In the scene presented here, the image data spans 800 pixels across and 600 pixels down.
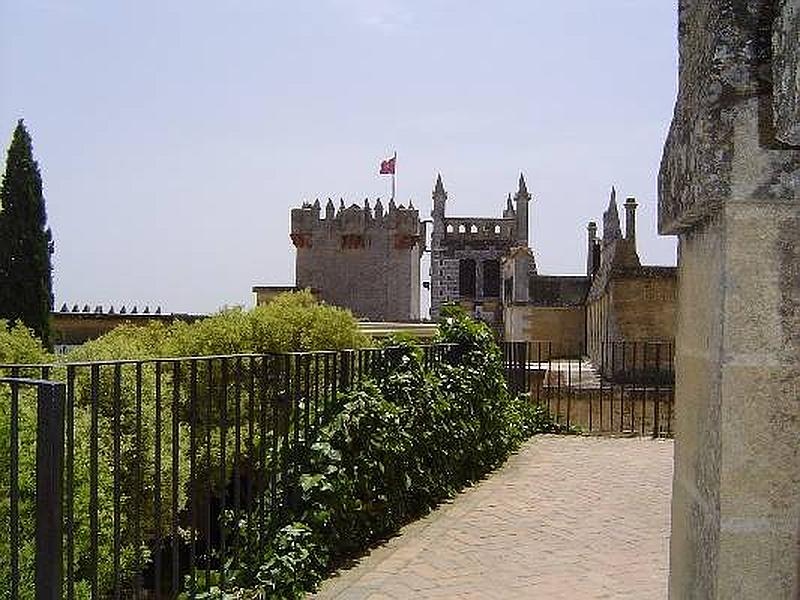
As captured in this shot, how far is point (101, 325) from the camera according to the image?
32094 millimetres

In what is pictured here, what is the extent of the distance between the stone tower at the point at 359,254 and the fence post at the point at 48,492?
55.4 m

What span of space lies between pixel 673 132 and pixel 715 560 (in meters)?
1.21

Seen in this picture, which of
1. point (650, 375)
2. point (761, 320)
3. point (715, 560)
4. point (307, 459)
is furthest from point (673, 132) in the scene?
point (650, 375)

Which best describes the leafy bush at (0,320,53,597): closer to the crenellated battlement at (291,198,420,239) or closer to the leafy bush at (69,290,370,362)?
the leafy bush at (69,290,370,362)

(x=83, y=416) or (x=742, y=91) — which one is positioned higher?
(x=742, y=91)

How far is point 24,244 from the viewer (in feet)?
88.1

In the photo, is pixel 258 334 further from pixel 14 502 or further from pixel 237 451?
pixel 14 502

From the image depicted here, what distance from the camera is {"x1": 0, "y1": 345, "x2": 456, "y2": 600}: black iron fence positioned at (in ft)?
10.7

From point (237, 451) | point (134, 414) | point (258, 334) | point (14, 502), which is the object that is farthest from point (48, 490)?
point (258, 334)

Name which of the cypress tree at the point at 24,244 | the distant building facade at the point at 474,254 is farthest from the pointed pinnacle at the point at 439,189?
the cypress tree at the point at 24,244

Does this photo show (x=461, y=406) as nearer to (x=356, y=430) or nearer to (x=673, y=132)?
(x=356, y=430)

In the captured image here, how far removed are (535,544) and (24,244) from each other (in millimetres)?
23231

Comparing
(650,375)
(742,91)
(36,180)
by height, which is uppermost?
(36,180)

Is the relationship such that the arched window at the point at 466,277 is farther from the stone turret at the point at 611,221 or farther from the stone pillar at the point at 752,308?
the stone pillar at the point at 752,308
